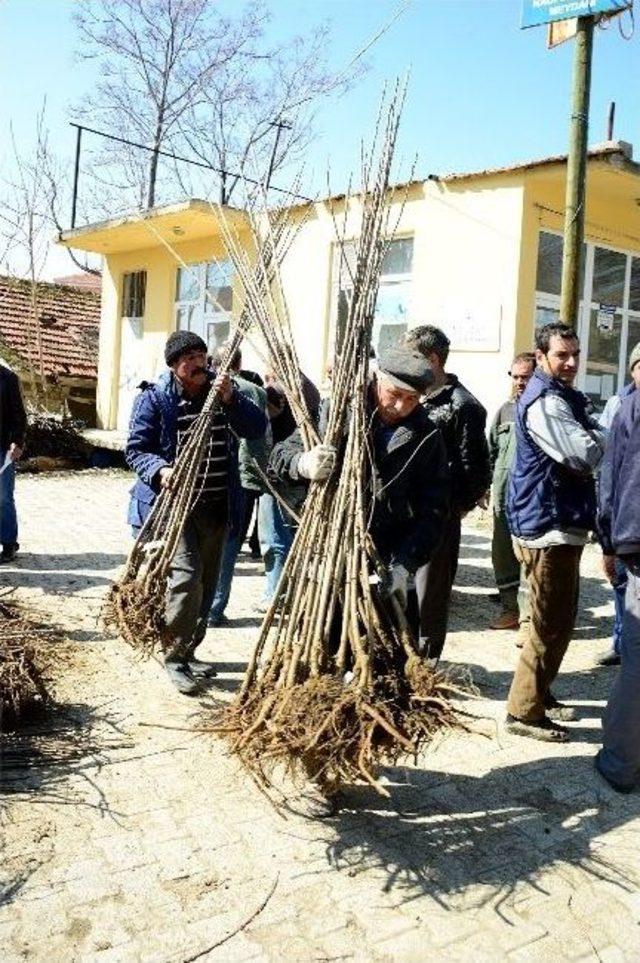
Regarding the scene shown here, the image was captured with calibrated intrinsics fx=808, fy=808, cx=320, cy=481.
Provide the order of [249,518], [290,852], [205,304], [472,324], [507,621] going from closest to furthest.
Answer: [290,852]
[507,621]
[249,518]
[472,324]
[205,304]

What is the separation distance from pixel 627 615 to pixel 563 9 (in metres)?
4.93

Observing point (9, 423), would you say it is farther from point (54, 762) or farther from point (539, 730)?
point (539, 730)

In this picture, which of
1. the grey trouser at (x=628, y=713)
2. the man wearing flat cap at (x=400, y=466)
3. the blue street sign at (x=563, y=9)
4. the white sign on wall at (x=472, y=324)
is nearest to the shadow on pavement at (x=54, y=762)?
the man wearing flat cap at (x=400, y=466)

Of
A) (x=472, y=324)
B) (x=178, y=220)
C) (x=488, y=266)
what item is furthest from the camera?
(x=178, y=220)

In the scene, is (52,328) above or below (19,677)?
above

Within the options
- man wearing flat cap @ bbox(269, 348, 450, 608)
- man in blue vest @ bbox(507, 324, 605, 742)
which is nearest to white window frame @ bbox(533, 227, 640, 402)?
man in blue vest @ bbox(507, 324, 605, 742)

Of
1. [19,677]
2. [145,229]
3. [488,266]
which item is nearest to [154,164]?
[145,229]

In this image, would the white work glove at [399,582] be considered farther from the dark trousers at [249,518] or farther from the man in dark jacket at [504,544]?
the man in dark jacket at [504,544]

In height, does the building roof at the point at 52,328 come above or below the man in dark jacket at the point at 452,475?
above

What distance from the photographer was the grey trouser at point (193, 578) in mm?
3602

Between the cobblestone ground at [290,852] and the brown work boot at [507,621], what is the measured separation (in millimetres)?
1219

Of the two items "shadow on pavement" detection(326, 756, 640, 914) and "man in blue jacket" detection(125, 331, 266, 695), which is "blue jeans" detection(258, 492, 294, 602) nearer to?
"man in blue jacket" detection(125, 331, 266, 695)

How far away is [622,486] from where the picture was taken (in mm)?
3053

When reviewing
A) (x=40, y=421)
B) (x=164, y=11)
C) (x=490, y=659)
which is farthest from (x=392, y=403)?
(x=164, y=11)
